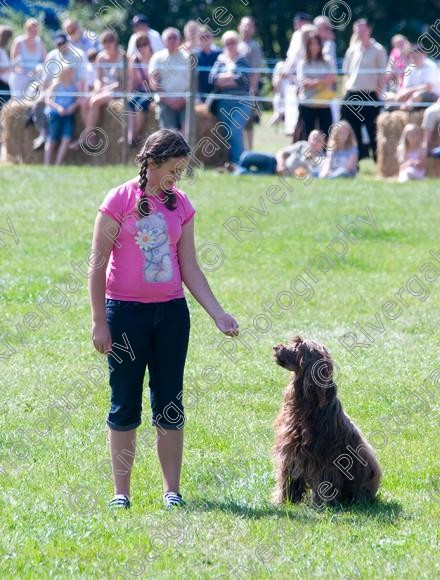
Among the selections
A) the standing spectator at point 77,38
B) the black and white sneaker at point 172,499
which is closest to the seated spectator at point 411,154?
the standing spectator at point 77,38

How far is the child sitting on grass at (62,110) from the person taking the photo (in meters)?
Result: 20.4

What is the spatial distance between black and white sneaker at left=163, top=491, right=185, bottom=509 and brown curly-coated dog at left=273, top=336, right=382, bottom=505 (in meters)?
0.57

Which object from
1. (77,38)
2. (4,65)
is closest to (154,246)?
(77,38)

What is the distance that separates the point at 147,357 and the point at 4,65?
16.5 meters

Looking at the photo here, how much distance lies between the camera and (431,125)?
1902cm

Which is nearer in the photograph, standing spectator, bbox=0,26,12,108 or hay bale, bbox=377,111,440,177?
hay bale, bbox=377,111,440,177

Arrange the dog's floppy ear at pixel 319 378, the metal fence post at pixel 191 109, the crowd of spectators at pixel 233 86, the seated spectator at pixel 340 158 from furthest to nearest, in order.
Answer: the metal fence post at pixel 191 109
the crowd of spectators at pixel 233 86
the seated spectator at pixel 340 158
the dog's floppy ear at pixel 319 378

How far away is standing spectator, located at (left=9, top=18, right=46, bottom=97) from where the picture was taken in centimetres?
2156

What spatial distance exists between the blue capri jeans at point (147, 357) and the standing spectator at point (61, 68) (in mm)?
14993

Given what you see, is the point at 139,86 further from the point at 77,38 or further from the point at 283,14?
the point at 283,14

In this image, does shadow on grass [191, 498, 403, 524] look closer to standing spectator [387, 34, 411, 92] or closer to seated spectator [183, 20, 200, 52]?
standing spectator [387, 34, 411, 92]

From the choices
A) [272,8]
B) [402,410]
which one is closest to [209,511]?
[402,410]

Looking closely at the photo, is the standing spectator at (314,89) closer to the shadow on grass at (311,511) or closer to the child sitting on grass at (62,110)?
the child sitting on grass at (62,110)

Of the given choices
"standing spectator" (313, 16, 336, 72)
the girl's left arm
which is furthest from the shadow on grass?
"standing spectator" (313, 16, 336, 72)
